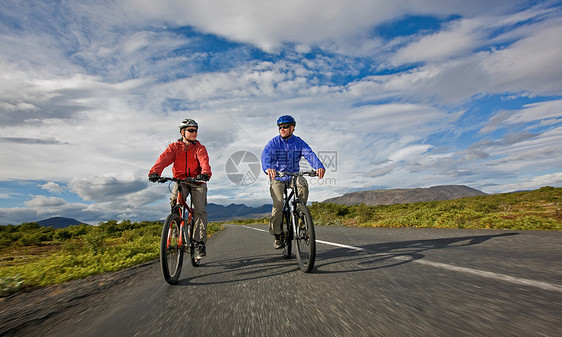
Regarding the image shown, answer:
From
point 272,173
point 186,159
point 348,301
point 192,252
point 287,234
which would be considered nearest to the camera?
point 348,301

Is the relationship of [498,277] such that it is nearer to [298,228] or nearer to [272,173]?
[298,228]

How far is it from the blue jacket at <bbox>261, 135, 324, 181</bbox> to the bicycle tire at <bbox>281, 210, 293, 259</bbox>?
2.82 feet

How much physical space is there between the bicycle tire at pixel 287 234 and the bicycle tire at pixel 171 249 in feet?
5.61

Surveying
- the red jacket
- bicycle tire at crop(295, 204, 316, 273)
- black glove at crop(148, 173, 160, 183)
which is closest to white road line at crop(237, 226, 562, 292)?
bicycle tire at crop(295, 204, 316, 273)

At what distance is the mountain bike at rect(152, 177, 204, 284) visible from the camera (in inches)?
139

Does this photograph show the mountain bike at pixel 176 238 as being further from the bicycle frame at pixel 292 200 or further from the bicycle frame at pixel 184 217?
the bicycle frame at pixel 292 200

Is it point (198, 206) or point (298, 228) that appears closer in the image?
point (298, 228)

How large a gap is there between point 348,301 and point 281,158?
3244 mm

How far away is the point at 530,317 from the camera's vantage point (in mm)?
1684

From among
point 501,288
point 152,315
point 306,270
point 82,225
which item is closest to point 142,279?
point 152,315

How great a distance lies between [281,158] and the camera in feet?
17.1

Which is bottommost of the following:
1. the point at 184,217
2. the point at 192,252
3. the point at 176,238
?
the point at 192,252

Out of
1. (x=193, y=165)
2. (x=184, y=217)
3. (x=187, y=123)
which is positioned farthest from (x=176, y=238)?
(x=187, y=123)

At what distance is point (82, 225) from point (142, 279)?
24.3m
